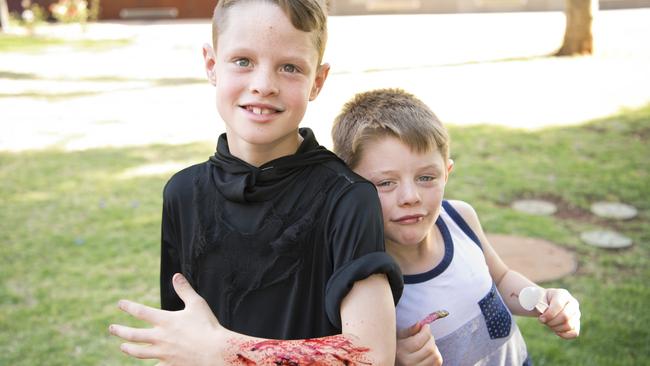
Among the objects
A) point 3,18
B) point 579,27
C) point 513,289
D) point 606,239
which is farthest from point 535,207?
point 3,18

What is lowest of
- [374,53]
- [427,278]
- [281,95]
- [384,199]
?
[374,53]

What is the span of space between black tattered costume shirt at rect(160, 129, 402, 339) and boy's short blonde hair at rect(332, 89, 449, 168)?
0.75ft

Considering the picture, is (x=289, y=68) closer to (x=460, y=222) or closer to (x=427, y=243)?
(x=427, y=243)

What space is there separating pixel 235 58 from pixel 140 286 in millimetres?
3478

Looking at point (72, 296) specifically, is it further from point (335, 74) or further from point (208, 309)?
point (335, 74)

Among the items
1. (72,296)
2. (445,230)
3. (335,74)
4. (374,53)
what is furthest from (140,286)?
(374,53)

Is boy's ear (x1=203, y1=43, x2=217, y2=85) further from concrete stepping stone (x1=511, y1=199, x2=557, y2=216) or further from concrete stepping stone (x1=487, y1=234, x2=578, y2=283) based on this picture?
concrete stepping stone (x1=511, y1=199, x2=557, y2=216)

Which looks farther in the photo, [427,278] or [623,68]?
[623,68]

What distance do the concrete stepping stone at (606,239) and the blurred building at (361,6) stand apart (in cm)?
1573

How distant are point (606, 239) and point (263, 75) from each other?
4.18 meters

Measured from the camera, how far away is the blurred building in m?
20.7

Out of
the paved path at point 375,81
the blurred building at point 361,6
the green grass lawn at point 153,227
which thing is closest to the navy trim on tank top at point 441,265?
the green grass lawn at point 153,227

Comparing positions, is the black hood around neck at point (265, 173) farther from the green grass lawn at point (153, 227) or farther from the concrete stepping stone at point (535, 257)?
the concrete stepping stone at point (535, 257)

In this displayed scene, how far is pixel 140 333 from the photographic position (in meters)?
1.67
